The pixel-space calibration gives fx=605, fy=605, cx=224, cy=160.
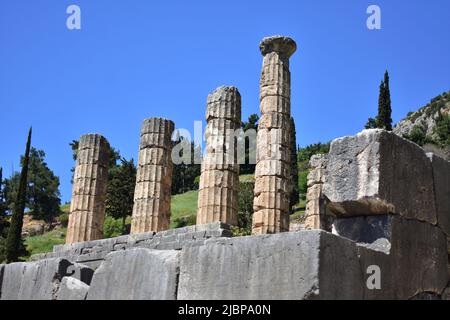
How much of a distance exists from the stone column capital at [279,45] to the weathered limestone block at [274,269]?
43.1 feet

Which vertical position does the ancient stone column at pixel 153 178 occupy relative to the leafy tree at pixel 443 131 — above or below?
below

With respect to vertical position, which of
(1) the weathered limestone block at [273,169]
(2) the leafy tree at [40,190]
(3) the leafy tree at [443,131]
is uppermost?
(3) the leafy tree at [443,131]

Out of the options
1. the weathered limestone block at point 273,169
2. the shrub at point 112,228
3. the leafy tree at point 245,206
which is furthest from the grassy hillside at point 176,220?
the weathered limestone block at point 273,169

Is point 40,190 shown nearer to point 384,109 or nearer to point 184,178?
point 184,178

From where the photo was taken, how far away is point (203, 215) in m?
15.7

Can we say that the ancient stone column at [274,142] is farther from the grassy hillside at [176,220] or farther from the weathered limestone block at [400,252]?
the grassy hillside at [176,220]

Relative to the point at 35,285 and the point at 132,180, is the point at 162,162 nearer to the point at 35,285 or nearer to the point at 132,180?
the point at 35,285

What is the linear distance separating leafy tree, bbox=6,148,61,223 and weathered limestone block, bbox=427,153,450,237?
51069 mm

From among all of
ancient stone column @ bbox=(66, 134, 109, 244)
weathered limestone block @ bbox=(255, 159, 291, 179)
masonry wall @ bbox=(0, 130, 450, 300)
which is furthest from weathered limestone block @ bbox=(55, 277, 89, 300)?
ancient stone column @ bbox=(66, 134, 109, 244)

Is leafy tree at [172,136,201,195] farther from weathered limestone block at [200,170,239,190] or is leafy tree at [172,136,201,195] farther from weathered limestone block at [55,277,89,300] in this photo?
weathered limestone block at [55,277,89,300]

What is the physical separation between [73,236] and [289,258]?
1515 cm

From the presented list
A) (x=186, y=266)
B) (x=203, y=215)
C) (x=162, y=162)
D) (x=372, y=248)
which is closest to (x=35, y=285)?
(x=186, y=266)

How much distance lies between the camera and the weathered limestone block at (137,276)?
5.02 meters

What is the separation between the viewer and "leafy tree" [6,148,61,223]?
5677 centimetres
